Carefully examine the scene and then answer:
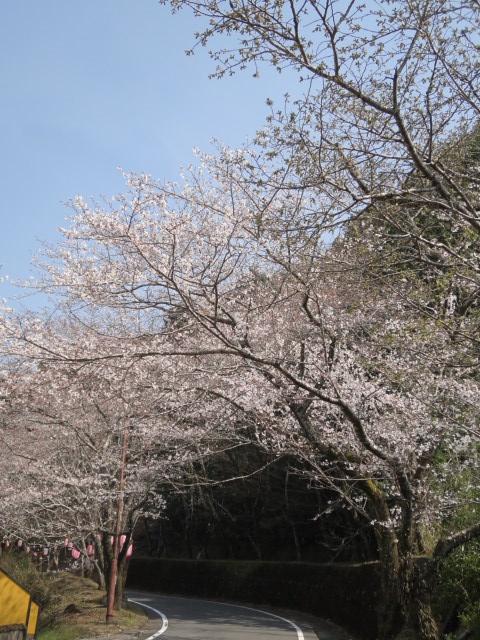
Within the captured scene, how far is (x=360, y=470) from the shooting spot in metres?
9.07

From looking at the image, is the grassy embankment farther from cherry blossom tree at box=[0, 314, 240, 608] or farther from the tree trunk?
the tree trunk

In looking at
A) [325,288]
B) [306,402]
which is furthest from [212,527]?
[325,288]

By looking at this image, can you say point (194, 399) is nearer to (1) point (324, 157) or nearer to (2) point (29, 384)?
(2) point (29, 384)

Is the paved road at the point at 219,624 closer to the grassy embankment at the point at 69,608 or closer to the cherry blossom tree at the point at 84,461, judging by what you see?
the grassy embankment at the point at 69,608

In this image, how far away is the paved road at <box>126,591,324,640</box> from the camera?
13438 mm

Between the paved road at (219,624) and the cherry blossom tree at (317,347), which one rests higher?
the cherry blossom tree at (317,347)

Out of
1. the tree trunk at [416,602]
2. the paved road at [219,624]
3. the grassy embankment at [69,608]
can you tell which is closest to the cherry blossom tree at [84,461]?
the grassy embankment at [69,608]

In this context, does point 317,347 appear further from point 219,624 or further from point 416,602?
point 219,624

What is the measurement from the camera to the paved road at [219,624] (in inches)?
529

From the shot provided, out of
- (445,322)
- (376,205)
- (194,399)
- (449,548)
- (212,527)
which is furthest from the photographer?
(212,527)

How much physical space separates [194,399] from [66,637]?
24.7ft

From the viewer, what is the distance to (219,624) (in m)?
16.0

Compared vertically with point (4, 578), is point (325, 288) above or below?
above

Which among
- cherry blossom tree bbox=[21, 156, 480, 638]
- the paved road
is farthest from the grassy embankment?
cherry blossom tree bbox=[21, 156, 480, 638]
